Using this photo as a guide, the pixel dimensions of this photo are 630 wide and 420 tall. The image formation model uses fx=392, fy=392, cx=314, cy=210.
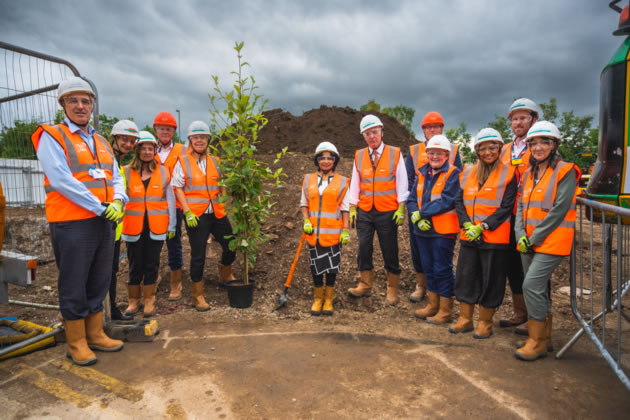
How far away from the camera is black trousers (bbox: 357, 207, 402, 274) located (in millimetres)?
5160

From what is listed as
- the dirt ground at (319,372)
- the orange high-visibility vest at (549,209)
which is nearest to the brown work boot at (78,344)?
the dirt ground at (319,372)

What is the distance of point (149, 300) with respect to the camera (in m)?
5.05

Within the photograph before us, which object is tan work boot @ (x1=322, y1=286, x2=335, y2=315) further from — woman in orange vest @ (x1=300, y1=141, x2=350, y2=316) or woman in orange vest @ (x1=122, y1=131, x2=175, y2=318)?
woman in orange vest @ (x1=122, y1=131, x2=175, y2=318)

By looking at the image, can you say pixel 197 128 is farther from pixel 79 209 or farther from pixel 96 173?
pixel 79 209

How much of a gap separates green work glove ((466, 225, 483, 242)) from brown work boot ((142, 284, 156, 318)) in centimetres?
388

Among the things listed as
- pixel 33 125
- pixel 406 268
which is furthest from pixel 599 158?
pixel 33 125

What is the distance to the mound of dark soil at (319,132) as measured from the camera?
1373 cm

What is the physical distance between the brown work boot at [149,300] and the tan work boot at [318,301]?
2064 mm

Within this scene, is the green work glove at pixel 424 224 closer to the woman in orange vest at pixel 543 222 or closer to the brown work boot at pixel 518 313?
the woman in orange vest at pixel 543 222

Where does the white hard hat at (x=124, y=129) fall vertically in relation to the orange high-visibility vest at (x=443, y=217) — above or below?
above

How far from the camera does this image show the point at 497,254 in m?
4.09

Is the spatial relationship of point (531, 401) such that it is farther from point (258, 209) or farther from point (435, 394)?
point (258, 209)

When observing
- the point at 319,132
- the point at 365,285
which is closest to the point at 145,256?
the point at 365,285

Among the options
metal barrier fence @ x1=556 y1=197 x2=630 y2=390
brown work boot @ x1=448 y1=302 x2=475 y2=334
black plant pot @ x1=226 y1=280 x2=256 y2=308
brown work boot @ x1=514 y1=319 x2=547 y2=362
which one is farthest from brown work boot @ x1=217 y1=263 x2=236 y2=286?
metal barrier fence @ x1=556 y1=197 x2=630 y2=390
